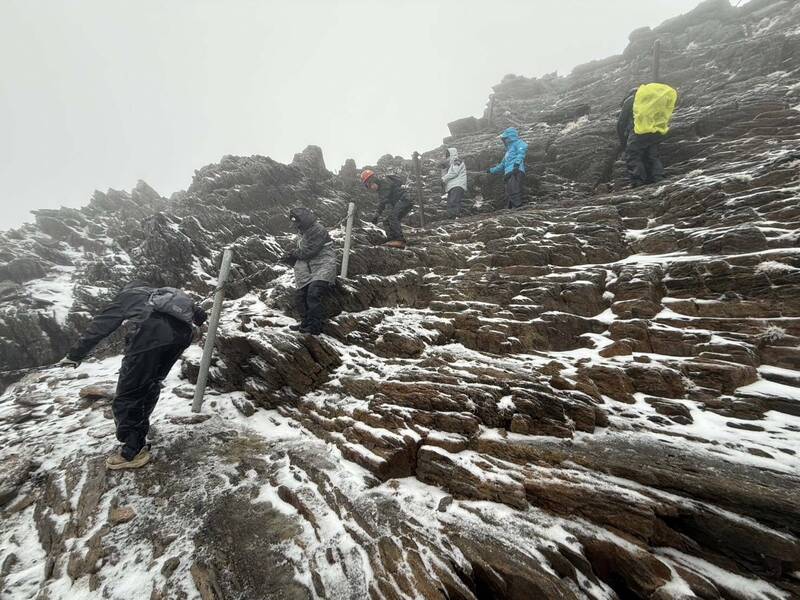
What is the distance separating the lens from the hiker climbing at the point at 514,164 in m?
13.8

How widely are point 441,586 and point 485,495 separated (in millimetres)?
1259

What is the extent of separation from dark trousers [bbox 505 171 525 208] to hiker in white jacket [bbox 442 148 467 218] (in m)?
2.03

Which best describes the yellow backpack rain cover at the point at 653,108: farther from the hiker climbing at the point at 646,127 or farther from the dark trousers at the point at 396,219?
the dark trousers at the point at 396,219

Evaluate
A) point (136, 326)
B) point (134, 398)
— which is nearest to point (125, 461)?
point (134, 398)

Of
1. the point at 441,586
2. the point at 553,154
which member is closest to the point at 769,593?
the point at 441,586

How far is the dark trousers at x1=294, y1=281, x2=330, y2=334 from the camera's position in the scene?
8.09 metres

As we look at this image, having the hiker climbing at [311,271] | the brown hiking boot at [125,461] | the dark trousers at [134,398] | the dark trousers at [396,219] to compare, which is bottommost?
the brown hiking boot at [125,461]

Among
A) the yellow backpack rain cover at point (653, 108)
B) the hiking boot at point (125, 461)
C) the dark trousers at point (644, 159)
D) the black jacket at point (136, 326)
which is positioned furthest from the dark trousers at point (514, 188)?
the hiking boot at point (125, 461)

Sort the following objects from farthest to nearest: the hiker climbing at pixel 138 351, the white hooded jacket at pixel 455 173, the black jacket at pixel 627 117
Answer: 1. the white hooded jacket at pixel 455 173
2. the black jacket at pixel 627 117
3. the hiker climbing at pixel 138 351

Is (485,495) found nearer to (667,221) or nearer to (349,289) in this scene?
(349,289)

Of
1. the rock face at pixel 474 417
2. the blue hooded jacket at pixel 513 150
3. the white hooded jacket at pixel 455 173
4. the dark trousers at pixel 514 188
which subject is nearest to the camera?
the rock face at pixel 474 417

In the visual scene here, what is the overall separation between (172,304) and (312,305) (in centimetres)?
316

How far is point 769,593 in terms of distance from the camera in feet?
9.80

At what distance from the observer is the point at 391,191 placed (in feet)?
44.1
